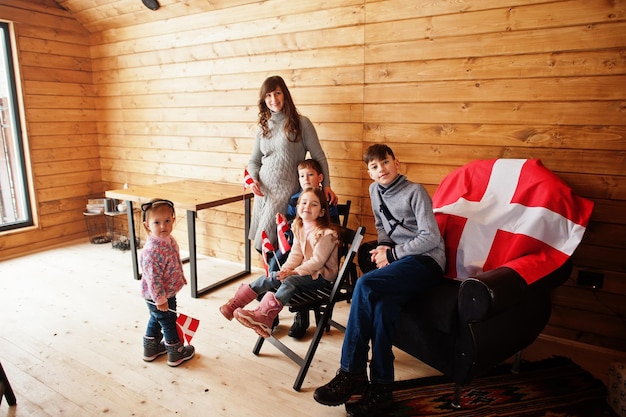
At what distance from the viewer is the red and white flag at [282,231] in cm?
240

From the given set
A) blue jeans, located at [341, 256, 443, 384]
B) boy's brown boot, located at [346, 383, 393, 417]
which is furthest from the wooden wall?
boy's brown boot, located at [346, 383, 393, 417]

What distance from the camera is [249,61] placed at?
3.25 m

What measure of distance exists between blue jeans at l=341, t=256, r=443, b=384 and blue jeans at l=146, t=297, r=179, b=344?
873 millimetres

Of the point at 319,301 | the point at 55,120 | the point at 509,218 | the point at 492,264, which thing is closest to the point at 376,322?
the point at 319,301

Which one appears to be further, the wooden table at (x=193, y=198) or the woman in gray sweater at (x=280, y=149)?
the wooden table at (x=193, y=198)

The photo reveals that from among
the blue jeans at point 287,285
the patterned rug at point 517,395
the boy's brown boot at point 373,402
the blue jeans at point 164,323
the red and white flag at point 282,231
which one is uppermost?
the red and white flag at point 282,231

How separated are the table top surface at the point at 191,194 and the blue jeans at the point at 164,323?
0.78 m

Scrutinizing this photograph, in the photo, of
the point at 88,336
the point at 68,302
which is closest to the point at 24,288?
the point at 68,302

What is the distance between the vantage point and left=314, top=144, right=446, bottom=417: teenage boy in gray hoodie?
1.77m

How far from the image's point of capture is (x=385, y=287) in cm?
180

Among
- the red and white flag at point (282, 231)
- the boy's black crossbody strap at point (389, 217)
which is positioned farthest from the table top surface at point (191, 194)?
the boy's black crossbody strap at point (389, 217)

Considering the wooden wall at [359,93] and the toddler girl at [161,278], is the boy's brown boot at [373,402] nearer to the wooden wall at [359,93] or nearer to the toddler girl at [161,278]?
the toddler girl at [161,278]

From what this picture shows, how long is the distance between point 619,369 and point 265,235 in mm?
1769

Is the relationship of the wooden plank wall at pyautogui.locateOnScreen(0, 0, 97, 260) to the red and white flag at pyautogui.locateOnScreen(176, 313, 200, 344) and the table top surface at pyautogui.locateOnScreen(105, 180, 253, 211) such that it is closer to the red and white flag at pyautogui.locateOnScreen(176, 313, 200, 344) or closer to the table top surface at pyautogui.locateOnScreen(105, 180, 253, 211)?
the table top surface at pyautogui.locateOnScreen(105, 180, 253, 211)
